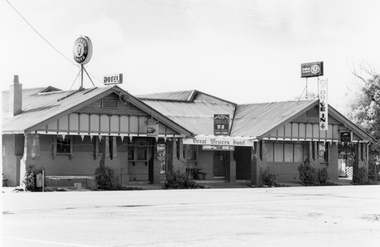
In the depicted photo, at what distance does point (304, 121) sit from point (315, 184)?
4.33m

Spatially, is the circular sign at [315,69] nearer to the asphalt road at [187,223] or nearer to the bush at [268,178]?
the bush at [268,178]

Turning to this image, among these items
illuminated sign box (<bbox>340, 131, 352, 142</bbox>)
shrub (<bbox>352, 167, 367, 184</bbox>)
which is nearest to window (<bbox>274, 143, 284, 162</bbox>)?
illuminated sign box (<bbox>340, 131, 352, 142</bbox>)

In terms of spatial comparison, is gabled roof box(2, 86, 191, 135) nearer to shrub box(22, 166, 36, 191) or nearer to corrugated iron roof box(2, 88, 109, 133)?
corrugated iron roof box(2, 88, 109, 133)

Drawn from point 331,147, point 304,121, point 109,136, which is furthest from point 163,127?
point 331,147

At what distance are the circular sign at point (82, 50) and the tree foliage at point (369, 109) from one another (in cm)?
2793

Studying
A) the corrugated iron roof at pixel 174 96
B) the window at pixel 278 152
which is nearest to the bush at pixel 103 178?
the window at pixel 278 152

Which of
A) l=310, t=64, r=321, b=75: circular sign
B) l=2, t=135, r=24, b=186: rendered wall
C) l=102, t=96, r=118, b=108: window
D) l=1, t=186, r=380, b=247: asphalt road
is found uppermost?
l=310, t=64, r=321, b=75: circular sign

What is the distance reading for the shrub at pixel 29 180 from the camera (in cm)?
3506

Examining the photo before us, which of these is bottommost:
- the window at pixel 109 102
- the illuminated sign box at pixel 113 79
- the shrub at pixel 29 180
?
the shrub at pixel 29 180

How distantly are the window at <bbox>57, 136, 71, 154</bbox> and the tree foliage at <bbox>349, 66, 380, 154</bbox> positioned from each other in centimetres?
2961

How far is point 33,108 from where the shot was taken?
41.1 metres

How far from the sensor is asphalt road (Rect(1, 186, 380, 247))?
14672 millimetres

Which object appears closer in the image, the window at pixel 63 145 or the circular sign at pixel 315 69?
the window at pixel 63 145

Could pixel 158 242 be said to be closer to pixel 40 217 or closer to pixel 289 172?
pixel 40 217
